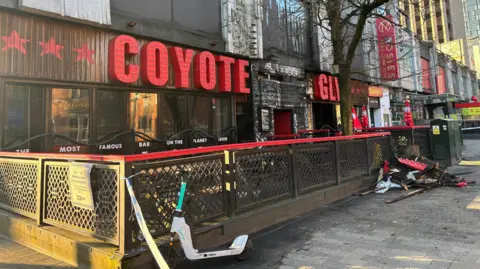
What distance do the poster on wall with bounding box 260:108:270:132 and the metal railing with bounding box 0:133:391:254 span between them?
5429mm

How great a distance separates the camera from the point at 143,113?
29.3 ft

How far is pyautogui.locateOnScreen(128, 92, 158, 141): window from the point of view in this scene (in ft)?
28.5

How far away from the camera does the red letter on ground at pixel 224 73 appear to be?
10.7 metres

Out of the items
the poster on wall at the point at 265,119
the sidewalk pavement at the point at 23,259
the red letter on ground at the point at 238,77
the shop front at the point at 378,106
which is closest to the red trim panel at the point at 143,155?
the sidewalk pavement at the point at 23,259

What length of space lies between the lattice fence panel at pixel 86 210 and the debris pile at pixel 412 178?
5637 millimetres

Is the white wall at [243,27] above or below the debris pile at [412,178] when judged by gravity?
above

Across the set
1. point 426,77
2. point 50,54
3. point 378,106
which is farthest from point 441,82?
point 50,54

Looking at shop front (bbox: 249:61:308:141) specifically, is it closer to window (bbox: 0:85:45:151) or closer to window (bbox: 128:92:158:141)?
window (bbox: 128:92:158:141)

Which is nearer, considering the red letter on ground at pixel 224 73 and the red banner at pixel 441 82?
the red letter on ground at pixel 224 73

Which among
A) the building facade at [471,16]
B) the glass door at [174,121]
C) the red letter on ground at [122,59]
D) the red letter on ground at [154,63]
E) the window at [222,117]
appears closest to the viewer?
the red letter on ground at [122,59]

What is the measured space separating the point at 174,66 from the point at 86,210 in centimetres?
604

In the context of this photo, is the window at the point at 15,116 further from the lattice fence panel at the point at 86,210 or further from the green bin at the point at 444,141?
the green bin at the point at 444,141

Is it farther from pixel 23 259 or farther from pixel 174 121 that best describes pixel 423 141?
pixel 23 259

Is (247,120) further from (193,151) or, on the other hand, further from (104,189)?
(104,189)
